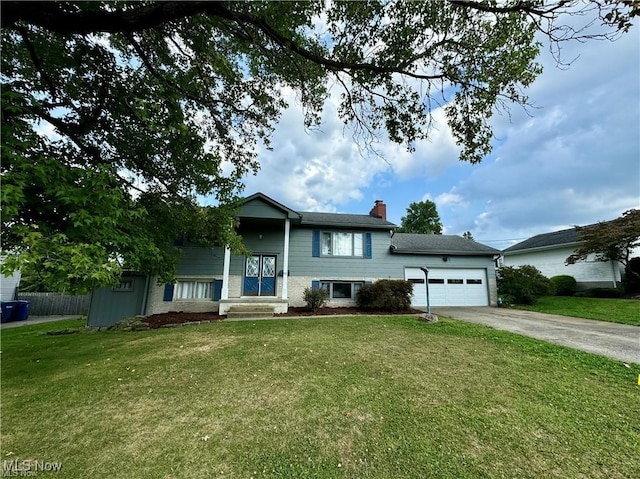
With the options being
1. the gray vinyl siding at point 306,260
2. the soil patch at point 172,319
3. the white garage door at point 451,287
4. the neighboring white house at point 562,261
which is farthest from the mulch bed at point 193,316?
the neighboring white house at point 562,261

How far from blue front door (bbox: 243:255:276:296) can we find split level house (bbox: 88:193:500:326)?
4cm

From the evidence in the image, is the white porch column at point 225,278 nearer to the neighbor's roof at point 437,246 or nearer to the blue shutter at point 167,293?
the blue shutter at point 167,293

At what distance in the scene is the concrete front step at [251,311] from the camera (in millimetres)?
10148

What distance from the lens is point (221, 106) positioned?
6590 millimetres

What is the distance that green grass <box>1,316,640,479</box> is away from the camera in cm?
248

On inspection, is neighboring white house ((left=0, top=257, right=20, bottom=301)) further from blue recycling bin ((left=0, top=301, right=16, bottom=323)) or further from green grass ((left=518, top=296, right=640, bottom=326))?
green grass ((left=518, top=296, right=640, bottom=326))

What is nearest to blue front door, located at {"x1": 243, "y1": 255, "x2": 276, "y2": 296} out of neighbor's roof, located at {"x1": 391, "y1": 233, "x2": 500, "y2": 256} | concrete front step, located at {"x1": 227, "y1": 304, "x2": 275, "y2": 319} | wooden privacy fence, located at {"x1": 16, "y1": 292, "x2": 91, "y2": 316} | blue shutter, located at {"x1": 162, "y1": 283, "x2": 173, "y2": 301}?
concrete front step, located at {"x1": 227, "y1": 304, "x2": 275, "y2": 319}

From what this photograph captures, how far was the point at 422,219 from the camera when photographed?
117 feet

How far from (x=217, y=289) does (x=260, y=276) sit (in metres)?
1.94

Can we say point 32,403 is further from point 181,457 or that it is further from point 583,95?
point 583,95

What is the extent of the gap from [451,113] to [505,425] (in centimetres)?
542

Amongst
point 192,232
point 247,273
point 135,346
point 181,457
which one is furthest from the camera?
point 247,273

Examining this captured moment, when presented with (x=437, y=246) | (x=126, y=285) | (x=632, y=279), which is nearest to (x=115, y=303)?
(x=126, y=285)

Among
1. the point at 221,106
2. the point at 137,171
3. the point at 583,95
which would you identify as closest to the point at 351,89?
the point at 221,106
